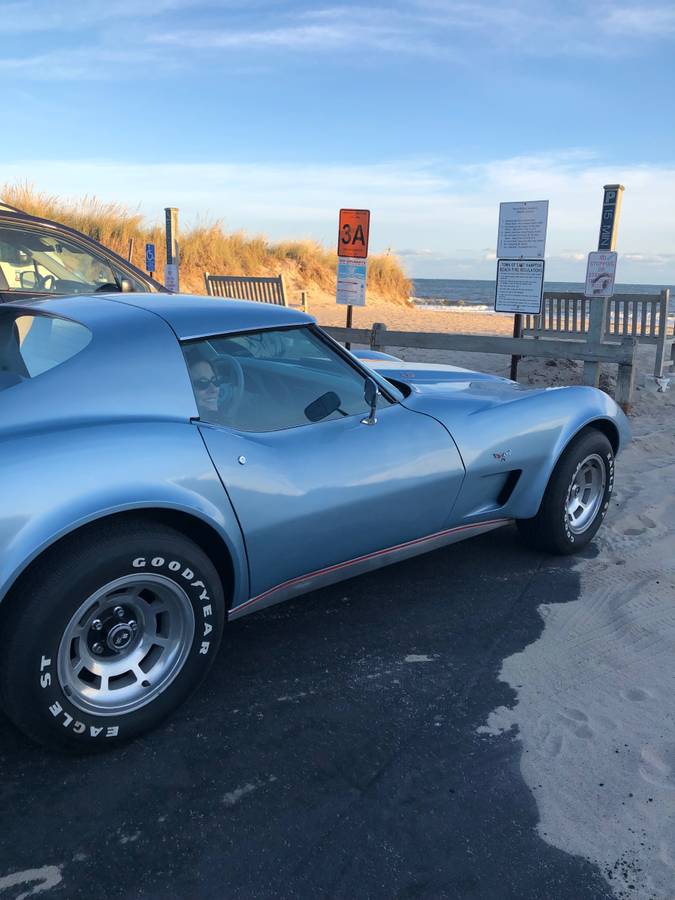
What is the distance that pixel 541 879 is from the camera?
6.35 feet

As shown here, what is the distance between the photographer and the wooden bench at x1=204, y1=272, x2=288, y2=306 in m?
10.5

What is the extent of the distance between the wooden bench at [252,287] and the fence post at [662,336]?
4643mm

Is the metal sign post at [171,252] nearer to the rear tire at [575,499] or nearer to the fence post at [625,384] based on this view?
the fence post at [625,384]

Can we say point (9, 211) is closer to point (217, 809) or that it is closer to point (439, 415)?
point (439, 415)

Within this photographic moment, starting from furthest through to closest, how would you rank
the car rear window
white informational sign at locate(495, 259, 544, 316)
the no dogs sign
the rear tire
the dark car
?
the no dogs sign < white informational sign at locate(495, 259, 544, 316) < the dark car < the rear tire < the car rear window

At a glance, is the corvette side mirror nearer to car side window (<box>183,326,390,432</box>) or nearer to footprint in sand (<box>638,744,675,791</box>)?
car side window (<box>183,326,390,432</box>)

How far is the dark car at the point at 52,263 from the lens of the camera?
5.95 metres

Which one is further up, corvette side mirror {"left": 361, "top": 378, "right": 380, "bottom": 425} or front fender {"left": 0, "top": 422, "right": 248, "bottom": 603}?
corvette side mirror {"left": 361, "top": 378, "right": 380, "bottom": 425}

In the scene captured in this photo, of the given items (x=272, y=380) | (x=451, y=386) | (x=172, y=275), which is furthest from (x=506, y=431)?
(x=172, y=275)

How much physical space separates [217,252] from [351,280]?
46.9 ft

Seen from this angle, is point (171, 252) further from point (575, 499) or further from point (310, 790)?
point (310, 790)

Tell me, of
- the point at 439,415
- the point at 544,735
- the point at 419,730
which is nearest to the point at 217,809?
the point at 419,730

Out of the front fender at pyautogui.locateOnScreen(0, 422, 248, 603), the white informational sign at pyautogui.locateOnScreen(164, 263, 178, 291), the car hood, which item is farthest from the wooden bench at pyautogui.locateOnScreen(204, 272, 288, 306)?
the front fender at pyautogui.locateOnScreen(0, 422, 248, 603)

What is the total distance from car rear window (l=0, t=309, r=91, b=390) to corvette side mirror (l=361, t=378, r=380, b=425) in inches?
42.5
